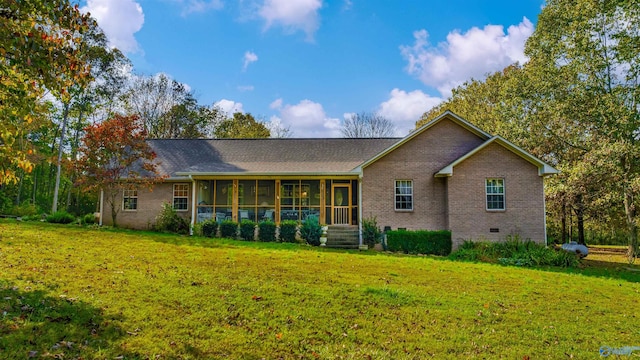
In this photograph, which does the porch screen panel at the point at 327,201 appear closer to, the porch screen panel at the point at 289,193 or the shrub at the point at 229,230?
the porch screen panel at the point at 289,193

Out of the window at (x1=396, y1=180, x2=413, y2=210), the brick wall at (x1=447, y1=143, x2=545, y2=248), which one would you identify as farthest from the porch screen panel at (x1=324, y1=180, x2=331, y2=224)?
the brick wall at (x1=447, y1=143, x2=545, y2=248)

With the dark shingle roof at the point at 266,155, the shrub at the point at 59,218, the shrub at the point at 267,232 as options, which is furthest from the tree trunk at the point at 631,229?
the shrub at the point at 59,218

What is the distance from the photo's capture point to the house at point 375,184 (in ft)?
54.6

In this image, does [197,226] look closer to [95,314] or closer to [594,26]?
[95,314]

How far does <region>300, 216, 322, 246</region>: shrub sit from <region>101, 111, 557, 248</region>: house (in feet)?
6.36

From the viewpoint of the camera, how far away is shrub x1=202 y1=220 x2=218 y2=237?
17.8 meters

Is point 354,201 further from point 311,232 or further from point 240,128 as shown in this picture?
point 240,128

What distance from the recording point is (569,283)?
1054cm

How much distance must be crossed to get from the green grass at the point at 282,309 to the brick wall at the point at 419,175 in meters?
6.81

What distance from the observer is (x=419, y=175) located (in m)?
18.1

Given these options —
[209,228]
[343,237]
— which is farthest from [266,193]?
[343,237]

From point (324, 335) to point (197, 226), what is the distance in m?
13.6

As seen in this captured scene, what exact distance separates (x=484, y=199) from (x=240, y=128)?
30.6m

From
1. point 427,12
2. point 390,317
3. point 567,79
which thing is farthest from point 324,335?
point 567,79
